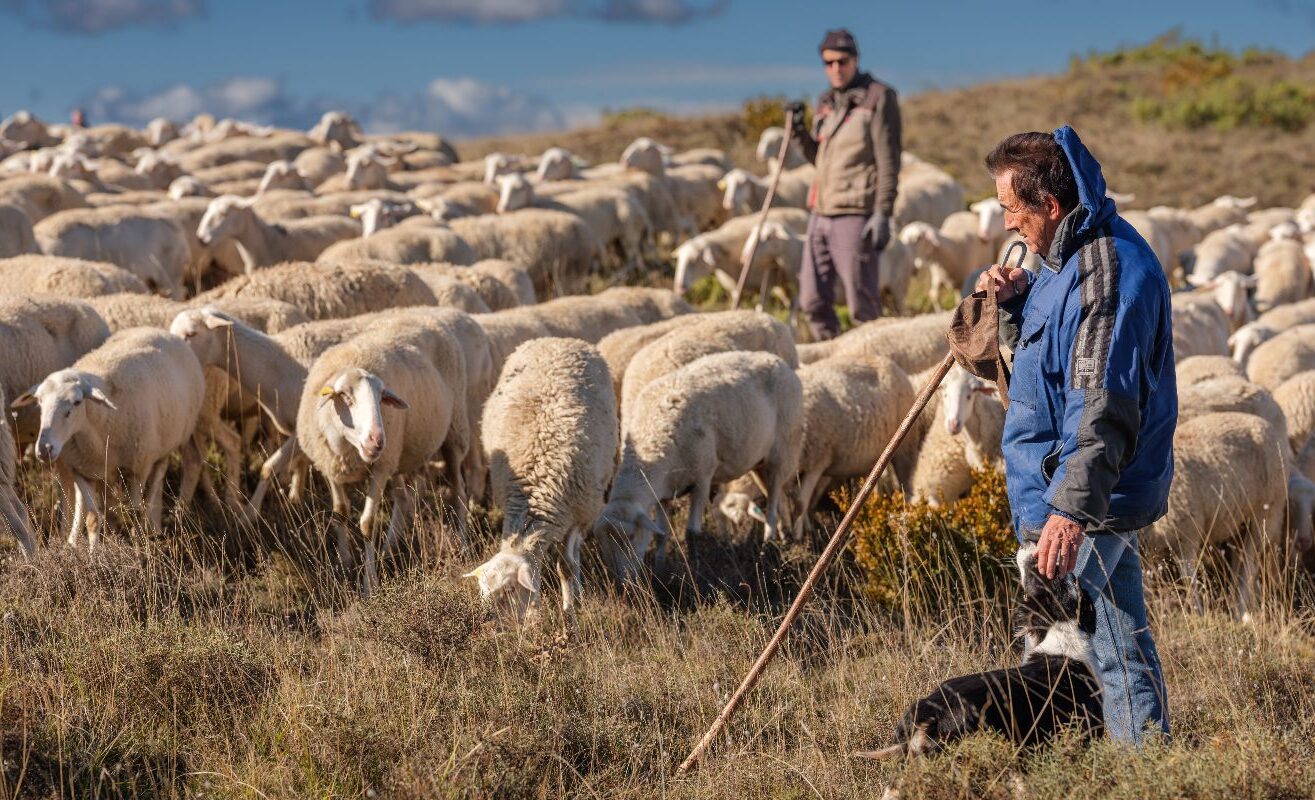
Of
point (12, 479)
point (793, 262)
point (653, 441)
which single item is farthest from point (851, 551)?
point (793, 262)

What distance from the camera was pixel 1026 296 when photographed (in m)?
4.04

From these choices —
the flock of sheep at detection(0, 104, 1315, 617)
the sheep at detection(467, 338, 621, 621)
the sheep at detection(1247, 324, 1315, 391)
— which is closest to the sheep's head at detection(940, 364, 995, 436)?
the flock of sheep at detection(0, 104, 1315, 617)

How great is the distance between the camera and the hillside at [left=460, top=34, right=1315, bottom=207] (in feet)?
93.8

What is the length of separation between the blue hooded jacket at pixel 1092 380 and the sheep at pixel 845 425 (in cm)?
483

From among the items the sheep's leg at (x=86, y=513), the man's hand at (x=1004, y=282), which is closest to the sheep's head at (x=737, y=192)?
the sheep's leg at (x=86, y=513)

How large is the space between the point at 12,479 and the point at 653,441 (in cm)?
341

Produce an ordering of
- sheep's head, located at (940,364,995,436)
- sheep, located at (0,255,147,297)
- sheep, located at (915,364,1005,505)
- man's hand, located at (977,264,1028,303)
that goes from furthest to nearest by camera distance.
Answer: sheep, located at (0,255,147,297), sheep, located at (915,364,1005,505), sheep's head, located at (940,364,995,436), man's hand, located at (977,264,1028,303)

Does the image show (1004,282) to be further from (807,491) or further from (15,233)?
(15,233)

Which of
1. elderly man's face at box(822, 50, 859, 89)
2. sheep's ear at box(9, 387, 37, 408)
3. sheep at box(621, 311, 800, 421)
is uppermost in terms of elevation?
elderly man's face at box(822, 50, 859, 89)

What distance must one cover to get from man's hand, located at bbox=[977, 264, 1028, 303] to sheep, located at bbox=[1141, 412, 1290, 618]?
137 inches

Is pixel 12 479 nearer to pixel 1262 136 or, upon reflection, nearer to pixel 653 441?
pixel 653 441

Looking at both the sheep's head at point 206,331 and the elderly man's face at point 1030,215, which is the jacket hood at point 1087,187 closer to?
the elderly man's face at point 1030,215

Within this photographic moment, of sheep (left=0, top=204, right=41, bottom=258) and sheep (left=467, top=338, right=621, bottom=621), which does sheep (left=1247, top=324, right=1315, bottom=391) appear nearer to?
sheep (left=467, top=338, right=621, bottom=621)

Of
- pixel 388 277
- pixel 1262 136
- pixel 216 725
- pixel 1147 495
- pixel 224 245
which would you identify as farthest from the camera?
pixel 1262 136
